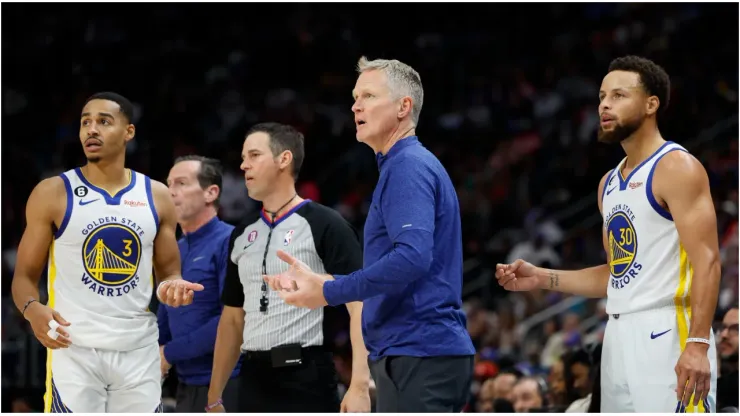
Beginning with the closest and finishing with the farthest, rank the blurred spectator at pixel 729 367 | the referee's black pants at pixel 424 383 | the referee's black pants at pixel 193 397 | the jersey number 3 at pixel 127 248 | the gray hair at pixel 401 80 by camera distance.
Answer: the referee's black pants at pixel 424 383
the gray hair at pixel 401 80
the jersey number 3 at pixel 127 248
the referee's black pants at pixel 193 397
the blurred spectator at pixel 729 367

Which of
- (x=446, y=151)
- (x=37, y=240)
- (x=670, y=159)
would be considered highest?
(x=446, y=151)

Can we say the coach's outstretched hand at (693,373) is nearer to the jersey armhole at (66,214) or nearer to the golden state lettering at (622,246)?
the golden state lettering at (622,246)

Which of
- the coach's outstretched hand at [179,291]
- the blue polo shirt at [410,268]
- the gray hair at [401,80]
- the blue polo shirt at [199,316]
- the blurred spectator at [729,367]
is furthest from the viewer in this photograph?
the blurred spectator at [729,367]

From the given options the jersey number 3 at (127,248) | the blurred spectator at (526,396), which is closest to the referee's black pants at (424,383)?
the jersey number 3 at (127,248)

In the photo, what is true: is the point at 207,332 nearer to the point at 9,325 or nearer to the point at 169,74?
the point at 9,325

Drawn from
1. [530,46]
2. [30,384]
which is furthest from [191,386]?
[530,46]

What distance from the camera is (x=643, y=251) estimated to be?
3953mm

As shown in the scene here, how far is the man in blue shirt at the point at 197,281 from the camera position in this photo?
530 cm

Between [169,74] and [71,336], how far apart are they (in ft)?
33.6

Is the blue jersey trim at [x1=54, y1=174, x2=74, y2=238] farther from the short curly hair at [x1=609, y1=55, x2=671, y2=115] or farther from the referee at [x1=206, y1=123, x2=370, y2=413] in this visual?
the short curly hair at [x1=609, y1=55, x2=671, y2=115]

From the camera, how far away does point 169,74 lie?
14.2 meters

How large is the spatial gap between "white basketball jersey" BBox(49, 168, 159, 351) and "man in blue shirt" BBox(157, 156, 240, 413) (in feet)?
2.32

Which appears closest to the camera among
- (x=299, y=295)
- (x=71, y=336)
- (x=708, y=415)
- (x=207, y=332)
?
(x=299, y=295)

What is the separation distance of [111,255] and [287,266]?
2.70ft
